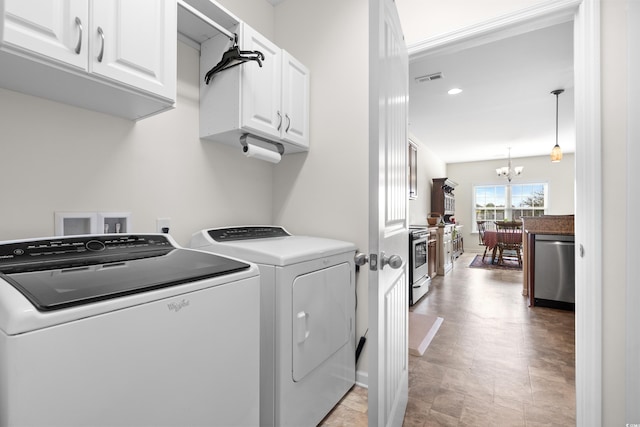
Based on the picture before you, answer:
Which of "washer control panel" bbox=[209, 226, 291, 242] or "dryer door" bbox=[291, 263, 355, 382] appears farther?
"washer control panel" bbox=[209, 226, 291, 242]

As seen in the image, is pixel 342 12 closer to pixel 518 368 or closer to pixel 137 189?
pixel 137 189

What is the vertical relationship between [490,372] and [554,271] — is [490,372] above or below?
below

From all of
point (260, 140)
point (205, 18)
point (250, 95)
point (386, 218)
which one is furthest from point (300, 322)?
point (205, 18)

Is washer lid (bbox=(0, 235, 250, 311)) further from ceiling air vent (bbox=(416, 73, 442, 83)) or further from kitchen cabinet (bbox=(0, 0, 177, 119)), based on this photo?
ceiling air vent (bbox=(416, 73, 442, 83))

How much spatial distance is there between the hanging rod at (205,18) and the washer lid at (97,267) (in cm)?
109

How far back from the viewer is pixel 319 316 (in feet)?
4.89

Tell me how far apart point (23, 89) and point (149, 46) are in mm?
476

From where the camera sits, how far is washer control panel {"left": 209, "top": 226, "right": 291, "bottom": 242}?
165cm

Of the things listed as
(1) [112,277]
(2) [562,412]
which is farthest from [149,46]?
(2) [562,412]

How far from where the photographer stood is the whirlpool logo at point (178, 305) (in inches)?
32.9

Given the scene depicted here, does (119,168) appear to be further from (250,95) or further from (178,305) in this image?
(178,305)

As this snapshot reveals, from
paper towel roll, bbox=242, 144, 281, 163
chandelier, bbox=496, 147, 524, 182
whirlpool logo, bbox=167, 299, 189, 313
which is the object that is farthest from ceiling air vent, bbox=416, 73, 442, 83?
chandelier, bbox=496, 147, 524, 182

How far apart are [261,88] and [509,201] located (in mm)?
8679

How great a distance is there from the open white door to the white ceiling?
2.65 feet
